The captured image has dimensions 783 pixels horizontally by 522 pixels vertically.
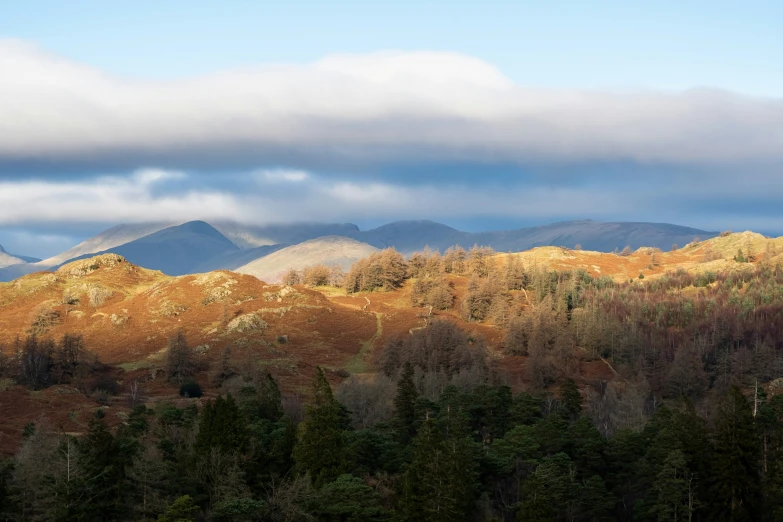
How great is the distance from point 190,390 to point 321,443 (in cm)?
7131

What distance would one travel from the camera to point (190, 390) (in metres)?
155

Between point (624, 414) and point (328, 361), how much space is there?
271ft

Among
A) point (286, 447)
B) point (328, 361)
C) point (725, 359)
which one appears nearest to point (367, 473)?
point (286, 447)

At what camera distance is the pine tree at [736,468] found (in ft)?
292

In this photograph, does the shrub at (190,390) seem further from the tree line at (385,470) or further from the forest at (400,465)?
the tree line at (385,470)

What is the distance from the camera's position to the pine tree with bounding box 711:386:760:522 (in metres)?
89.1

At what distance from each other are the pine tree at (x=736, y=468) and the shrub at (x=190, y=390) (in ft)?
328

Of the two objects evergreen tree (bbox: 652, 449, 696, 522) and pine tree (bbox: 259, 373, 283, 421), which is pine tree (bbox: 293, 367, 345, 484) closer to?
pine tree (bbox: 259, 373, 283, 421)

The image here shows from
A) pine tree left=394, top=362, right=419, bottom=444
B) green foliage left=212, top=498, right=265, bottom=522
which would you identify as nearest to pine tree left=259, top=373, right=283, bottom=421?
pine tree left=394, top=362, right=419, bottom=444

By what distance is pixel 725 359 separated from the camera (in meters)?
194

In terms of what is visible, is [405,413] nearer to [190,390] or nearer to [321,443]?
[321,443]

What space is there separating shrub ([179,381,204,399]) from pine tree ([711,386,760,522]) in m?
100

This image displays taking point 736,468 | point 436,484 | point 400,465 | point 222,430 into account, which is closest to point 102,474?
point 222,430

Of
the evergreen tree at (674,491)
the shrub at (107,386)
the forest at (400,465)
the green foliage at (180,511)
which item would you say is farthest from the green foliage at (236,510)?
the shrub at (107,386)
